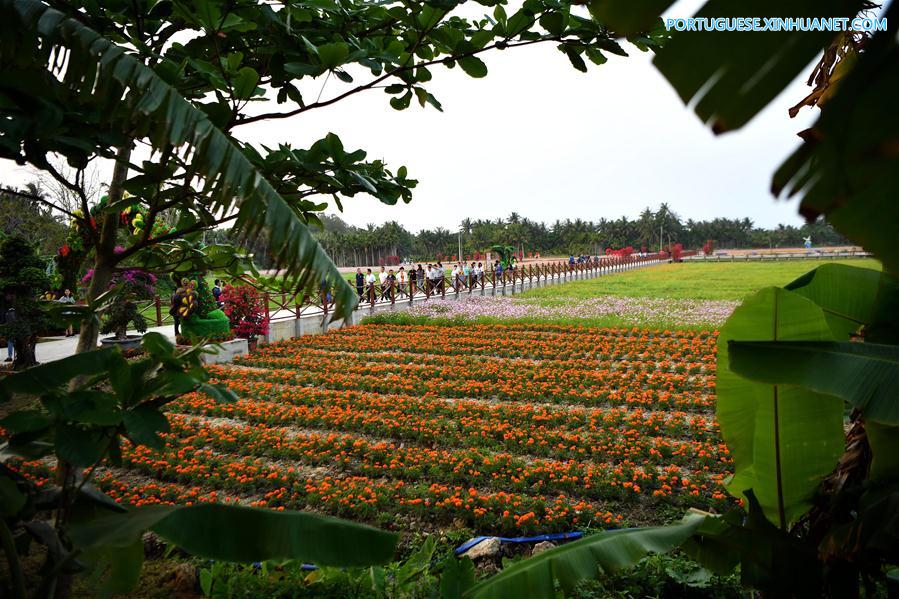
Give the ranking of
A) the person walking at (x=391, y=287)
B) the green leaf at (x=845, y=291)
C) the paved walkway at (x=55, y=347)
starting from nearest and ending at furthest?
the green leaf at (x=845, y=291)
the paved walkway at (x=55, y=347)
the person walking at (x=391, y=287)

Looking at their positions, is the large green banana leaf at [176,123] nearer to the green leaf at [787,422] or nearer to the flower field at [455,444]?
the green leaf at [787,422]

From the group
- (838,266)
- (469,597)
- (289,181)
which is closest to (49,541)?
(469,597)

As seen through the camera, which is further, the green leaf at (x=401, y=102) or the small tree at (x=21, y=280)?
the small tree at (x=21, y=280)

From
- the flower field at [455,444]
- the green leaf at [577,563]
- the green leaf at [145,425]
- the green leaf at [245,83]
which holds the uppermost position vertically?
the green leaf at [245,83]

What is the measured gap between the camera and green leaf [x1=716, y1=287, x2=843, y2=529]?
188 cm

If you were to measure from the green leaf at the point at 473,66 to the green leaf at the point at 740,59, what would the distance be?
5.74 feet

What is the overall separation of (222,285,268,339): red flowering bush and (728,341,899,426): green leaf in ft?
38.1

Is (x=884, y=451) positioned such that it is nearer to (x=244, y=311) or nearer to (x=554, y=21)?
(x=554, y=21)

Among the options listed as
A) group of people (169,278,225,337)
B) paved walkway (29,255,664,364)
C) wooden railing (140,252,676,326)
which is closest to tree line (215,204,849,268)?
wooden railing (140,252,676,326)

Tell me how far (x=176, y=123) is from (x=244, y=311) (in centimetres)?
1181

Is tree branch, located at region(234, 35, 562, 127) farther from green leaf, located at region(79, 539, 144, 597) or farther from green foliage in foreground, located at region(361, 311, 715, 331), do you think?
green foliage in foreground, located at region(361, 311, 715, 331)

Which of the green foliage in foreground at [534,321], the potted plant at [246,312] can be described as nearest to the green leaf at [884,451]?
the potted plant at [246,312]

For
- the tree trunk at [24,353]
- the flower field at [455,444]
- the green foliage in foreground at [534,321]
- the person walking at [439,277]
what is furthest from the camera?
the person walking at [439,277]

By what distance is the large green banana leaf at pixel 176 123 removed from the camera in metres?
1.25
